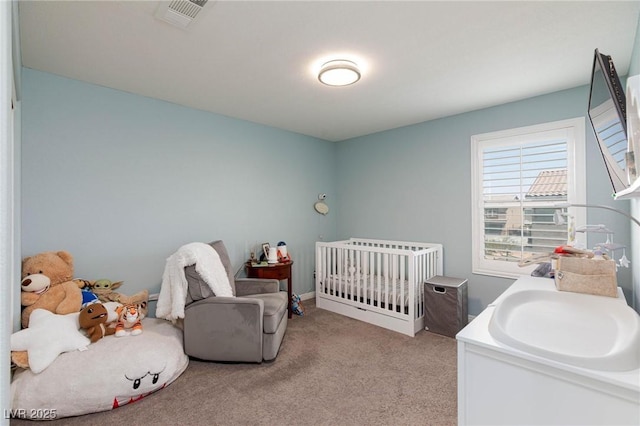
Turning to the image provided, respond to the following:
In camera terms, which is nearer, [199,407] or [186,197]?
[199,407]

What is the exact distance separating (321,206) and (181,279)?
246 cm

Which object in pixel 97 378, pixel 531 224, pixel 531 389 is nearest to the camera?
pixel 531 389

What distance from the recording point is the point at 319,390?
7.09 feet

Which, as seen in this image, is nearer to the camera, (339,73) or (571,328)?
(571,328)

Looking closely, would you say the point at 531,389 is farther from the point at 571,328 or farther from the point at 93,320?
the point at 93,320

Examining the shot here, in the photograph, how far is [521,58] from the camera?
2232mm

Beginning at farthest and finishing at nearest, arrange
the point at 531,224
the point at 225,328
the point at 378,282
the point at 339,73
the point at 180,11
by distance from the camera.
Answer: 1. the point at 378,282
2. the point at 531,224
3. the point at 225,328
4. the point at 339,73
5. the point at 180,11


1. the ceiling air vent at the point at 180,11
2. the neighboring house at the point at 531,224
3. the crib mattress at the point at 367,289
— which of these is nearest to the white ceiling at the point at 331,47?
the ceiling air vent at the point at 180,11

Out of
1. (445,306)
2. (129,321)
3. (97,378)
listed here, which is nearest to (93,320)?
(129,321)

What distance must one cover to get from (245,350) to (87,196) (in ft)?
6.18

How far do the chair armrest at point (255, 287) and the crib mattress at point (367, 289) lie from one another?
3.11 feet

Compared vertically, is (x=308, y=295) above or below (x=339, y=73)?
below

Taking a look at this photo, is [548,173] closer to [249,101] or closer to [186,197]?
[249,101]

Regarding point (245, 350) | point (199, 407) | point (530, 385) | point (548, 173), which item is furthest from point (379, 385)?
point (548, 173)
